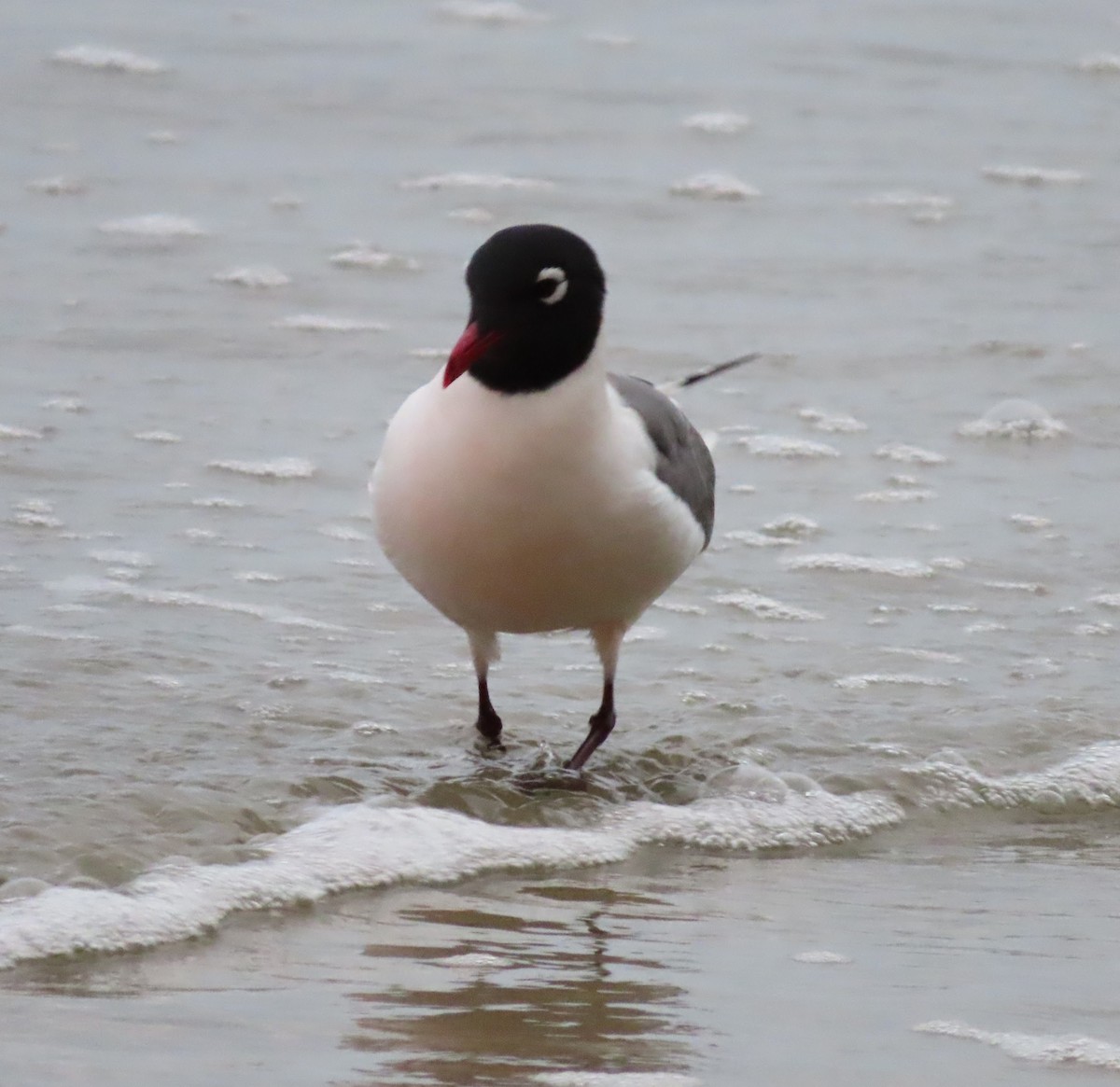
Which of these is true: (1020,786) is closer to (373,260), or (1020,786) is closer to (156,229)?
(373,260)

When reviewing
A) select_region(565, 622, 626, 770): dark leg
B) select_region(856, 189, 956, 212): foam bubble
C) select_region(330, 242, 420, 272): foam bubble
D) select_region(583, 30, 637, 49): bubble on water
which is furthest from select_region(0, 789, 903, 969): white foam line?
select_region(583, 30, 637, 49): bubble on water

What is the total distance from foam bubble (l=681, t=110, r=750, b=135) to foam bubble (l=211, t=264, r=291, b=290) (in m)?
4.97

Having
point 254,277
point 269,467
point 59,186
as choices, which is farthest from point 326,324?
point 59,186

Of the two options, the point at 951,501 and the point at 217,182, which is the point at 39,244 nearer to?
the point at 217,182

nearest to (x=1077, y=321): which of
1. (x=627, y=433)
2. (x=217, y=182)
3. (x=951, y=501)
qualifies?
(x=951, y=501)

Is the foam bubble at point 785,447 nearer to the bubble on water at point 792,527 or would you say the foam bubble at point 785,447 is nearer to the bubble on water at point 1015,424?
the bubble on water at point 1015,424

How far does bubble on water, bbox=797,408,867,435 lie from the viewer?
33.2 ft

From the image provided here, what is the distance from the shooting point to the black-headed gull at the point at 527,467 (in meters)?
5.50

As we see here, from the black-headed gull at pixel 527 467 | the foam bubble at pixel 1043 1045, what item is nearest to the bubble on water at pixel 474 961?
the foam bubble at pixel 1043 1045

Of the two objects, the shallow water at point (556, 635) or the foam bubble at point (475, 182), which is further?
the foam bubble at point (475, 182)

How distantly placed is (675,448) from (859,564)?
7.53ft

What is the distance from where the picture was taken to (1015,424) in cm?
1023

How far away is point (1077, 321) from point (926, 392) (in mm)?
1757

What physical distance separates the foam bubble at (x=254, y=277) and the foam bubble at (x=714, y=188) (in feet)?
11.3
